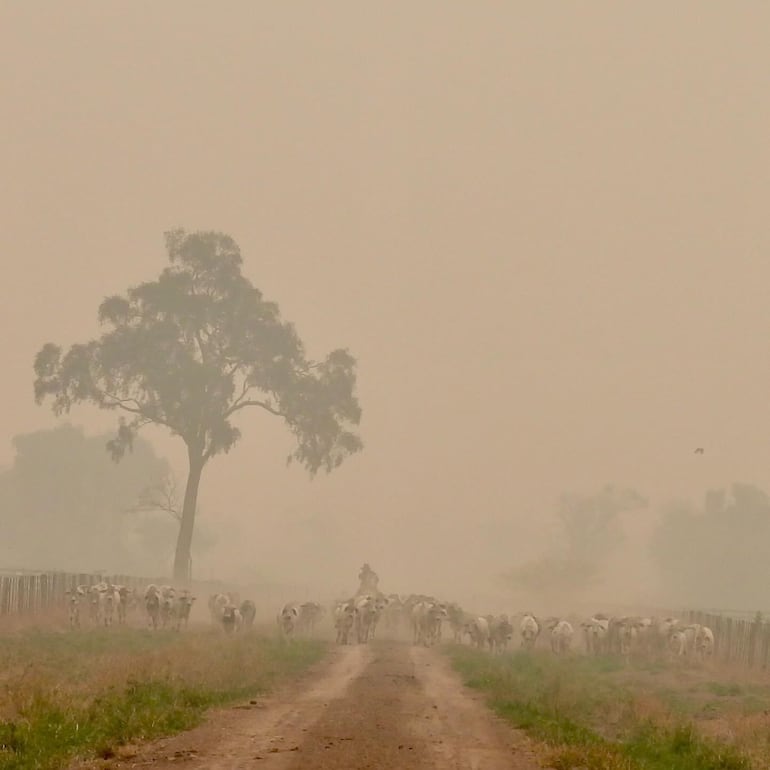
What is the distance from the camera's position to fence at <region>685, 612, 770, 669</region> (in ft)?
114

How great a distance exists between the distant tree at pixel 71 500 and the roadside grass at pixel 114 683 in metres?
77.2

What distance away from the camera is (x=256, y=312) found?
186 ft

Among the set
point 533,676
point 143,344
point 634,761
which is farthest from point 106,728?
point 143,344

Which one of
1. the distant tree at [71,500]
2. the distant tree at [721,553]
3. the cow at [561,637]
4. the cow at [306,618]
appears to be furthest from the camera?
the distant tree at [71,500]

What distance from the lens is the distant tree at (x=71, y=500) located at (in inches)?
4208

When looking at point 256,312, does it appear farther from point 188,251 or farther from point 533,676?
point 533,676

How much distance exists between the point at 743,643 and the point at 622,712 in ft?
64.2

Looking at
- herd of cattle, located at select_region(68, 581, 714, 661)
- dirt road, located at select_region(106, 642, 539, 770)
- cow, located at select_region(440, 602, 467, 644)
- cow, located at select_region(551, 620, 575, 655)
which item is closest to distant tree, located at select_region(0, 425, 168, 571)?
cow, located at select_region(440, 602, 467, 644)

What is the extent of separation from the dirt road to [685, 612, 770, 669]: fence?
15178mm

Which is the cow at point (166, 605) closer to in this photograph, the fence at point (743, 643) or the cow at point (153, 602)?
the cow at point (153, 602)

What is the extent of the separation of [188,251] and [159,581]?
18911mm

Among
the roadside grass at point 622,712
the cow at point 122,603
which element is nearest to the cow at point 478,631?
the roadside grass at point 622,712

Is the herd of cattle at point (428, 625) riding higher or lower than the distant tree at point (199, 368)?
lower

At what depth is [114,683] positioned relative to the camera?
19.0 m
